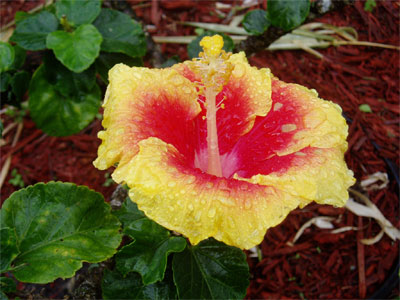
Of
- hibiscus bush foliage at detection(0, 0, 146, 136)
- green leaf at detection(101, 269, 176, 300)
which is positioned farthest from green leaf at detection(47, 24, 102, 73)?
green leaf at detection(101, 269, 176, 300)

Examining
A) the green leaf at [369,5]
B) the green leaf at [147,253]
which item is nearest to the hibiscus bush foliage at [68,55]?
the green leaf at [147,253]

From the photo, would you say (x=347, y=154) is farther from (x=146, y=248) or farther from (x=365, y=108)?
(x=146, y=248)

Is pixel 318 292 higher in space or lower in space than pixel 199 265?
lower

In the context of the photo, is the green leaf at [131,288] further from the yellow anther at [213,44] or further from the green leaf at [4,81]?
the green leaf at [4,81]

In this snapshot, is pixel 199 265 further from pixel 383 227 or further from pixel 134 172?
pixel 383 227

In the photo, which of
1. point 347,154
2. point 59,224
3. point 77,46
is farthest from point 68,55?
point 347,154

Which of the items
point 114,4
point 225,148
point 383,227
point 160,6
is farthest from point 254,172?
point 160,6
